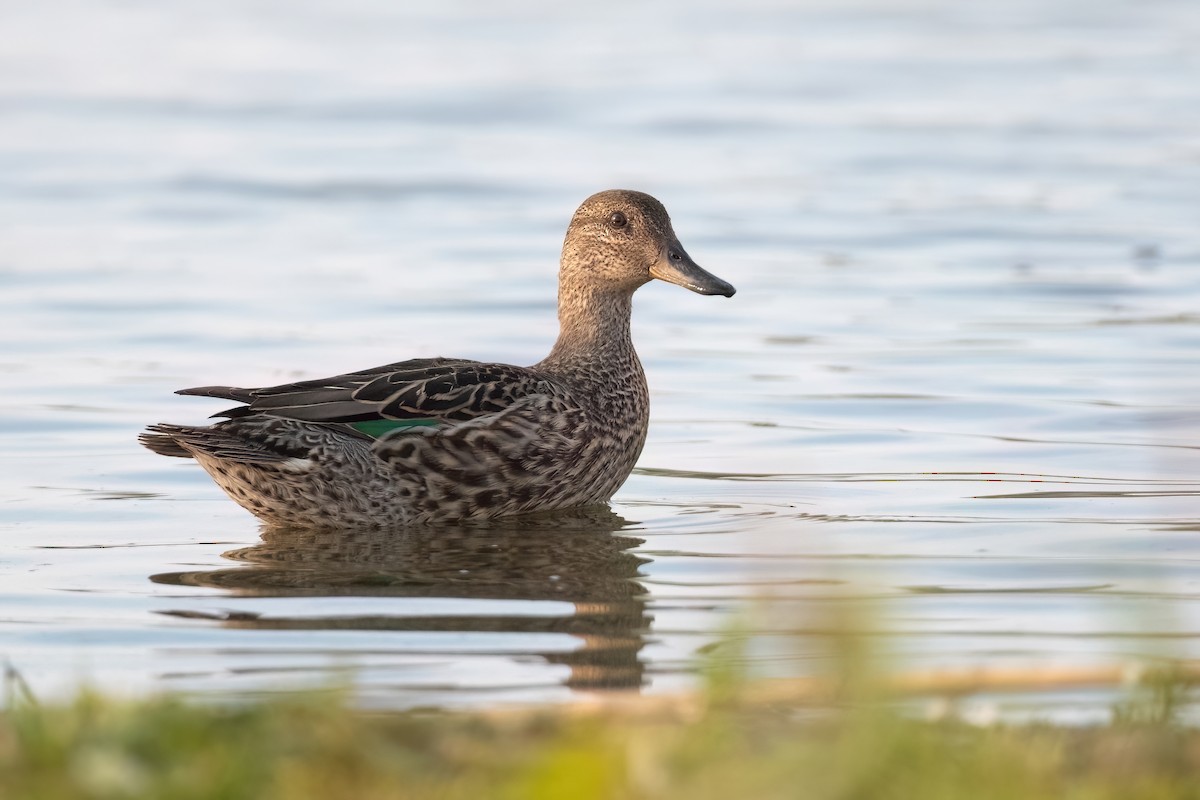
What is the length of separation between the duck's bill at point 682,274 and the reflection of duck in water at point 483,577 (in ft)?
4.07

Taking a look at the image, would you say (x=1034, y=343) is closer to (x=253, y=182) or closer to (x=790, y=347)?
(x=790, y=347)

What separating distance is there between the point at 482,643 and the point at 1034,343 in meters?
5.96

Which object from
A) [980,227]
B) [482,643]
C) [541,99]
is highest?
[541,99]

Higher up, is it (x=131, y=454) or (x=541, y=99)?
(x=541, y=99)

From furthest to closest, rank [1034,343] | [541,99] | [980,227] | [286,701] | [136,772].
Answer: [541,99] < [980,227] < [1034,343] < [286,701] < [136,772]

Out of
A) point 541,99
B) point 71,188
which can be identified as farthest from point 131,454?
point 541,99

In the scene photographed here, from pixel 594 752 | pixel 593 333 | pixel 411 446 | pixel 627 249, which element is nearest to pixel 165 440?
pixel 411 446

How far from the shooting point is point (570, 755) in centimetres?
372

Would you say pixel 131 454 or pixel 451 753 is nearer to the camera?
pixel 451 753

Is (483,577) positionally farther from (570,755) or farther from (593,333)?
(570,755)

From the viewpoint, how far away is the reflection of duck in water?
20.3 ft

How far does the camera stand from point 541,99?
20.0 meters

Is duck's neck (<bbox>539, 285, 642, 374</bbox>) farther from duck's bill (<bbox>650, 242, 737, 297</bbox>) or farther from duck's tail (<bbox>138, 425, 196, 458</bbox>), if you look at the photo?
duck's tail (<bbox>138, 425, 196, 458</bbox>)

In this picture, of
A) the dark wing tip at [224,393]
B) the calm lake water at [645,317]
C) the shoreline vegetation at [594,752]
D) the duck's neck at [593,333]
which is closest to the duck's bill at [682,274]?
the duck's neck at [593,333]
